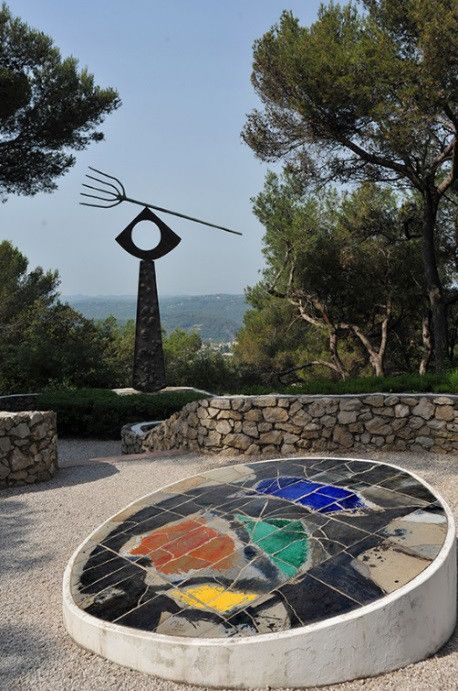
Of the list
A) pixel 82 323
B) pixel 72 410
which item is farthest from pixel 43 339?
pixel 72 410

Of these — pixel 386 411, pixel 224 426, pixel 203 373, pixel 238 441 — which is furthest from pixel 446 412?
Answer: pixel 203 373

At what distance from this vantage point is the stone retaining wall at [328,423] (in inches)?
247

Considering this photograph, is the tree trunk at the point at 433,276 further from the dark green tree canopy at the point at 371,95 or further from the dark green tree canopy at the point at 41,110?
the dark green tree canopy at the point at 41,110

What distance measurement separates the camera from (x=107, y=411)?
9945mm

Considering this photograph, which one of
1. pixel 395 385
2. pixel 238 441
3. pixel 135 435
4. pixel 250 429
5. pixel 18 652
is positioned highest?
pixel 395 385

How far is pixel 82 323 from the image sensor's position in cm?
1532

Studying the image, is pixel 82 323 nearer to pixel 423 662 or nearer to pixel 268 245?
pixel 268 245

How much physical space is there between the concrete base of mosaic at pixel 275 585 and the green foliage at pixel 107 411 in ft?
20.3

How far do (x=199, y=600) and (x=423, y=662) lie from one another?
1098 millimetres

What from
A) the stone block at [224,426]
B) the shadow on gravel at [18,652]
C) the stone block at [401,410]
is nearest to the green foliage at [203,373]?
the stone block at [224,426]

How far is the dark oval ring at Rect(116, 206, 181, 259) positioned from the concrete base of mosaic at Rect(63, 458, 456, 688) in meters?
7.94

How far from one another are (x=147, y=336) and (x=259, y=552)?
8422 millimetres

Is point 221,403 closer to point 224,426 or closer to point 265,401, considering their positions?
point 224,426

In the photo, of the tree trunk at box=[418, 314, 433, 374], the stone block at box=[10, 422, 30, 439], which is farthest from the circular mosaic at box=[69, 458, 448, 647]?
the tree trunk at box=[418, 314, 433, 374]
